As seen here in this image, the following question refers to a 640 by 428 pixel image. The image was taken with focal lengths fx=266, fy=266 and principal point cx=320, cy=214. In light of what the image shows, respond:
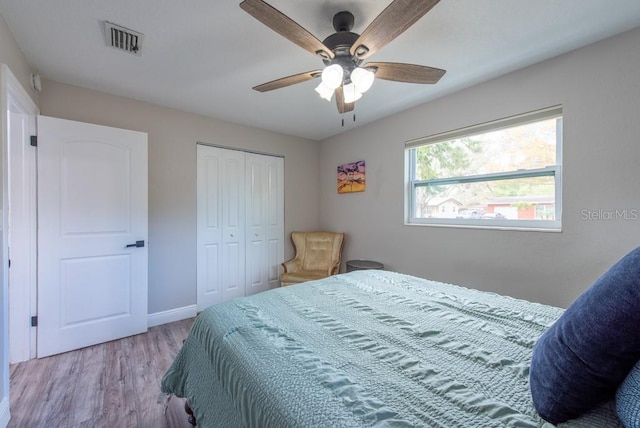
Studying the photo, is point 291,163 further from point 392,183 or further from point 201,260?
point 201,260

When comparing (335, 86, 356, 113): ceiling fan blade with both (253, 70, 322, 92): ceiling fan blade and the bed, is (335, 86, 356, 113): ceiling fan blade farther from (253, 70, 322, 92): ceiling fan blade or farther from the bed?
the bed

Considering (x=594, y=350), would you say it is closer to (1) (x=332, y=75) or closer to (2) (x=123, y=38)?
(1) (x=332, y=75)

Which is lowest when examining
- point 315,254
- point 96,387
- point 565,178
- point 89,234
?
point 96,387

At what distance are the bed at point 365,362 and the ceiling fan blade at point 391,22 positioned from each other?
139 cm

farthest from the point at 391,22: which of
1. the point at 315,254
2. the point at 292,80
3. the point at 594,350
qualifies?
the point at 315,254

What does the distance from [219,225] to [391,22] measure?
2887 millimetres

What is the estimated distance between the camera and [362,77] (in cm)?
151

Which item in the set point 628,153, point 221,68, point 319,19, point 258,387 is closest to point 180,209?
point 221,68

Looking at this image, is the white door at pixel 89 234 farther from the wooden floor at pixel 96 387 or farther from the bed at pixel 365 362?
the bed at pixel 365 362

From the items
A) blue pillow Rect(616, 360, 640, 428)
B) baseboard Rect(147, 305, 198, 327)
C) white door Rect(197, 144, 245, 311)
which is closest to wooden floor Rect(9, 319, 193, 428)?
baseboard Rect(147, 305, 198, 327)

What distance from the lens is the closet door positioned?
12.0ft

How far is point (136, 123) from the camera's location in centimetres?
281

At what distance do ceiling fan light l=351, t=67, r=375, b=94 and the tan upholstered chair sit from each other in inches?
95.4

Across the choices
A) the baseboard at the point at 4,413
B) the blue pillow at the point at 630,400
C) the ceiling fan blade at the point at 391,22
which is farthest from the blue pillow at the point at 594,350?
the baseboard at the point at 4,413
